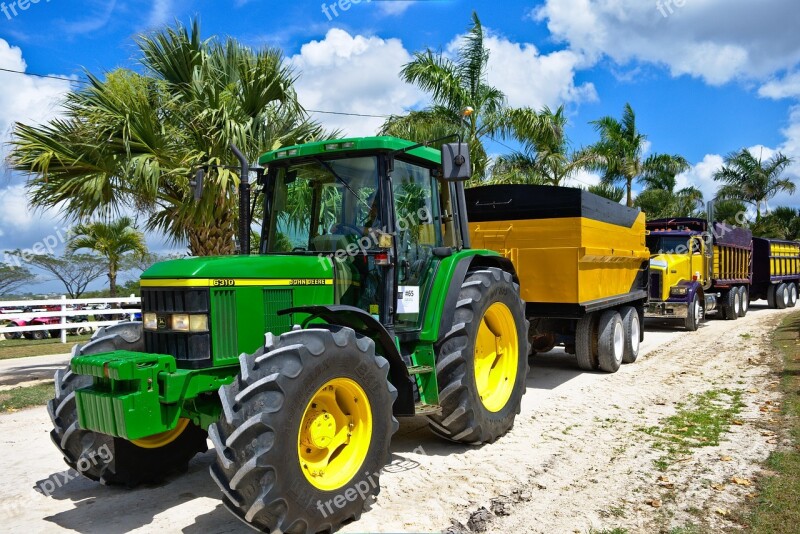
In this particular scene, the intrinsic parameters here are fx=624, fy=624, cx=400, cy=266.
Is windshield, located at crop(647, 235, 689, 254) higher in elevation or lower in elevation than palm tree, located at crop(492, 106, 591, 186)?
lower

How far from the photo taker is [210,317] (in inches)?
170

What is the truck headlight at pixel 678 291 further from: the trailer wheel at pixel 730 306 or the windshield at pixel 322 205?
the windshield at pixel 322 205

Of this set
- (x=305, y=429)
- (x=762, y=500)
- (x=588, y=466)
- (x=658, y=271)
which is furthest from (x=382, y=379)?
(x=658, y=271)

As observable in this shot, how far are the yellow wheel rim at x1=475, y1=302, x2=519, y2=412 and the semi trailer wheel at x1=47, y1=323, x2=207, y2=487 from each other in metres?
2.93

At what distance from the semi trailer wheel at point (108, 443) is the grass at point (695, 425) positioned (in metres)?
4.16

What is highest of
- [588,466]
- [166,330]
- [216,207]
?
[216,207]

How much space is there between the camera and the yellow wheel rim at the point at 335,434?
4172 mm

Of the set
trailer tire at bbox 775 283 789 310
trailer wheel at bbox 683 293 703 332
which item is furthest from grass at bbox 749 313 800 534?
trailer tire at bbox 775 283 789 310

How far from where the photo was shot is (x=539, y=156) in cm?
1989

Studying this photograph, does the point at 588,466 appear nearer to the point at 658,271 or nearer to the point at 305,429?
the point at 305,429

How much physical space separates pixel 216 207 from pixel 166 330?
17.5 feet

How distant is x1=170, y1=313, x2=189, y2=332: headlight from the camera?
14.1 ft

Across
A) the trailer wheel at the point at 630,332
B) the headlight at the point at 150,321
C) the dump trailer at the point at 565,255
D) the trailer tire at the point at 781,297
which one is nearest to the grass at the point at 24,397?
the headlight at the point at 150,321

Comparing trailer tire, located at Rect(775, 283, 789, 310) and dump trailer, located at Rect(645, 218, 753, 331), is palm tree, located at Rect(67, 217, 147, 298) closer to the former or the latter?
dump trailer, located at Rect(645, 218, 753, 331)
